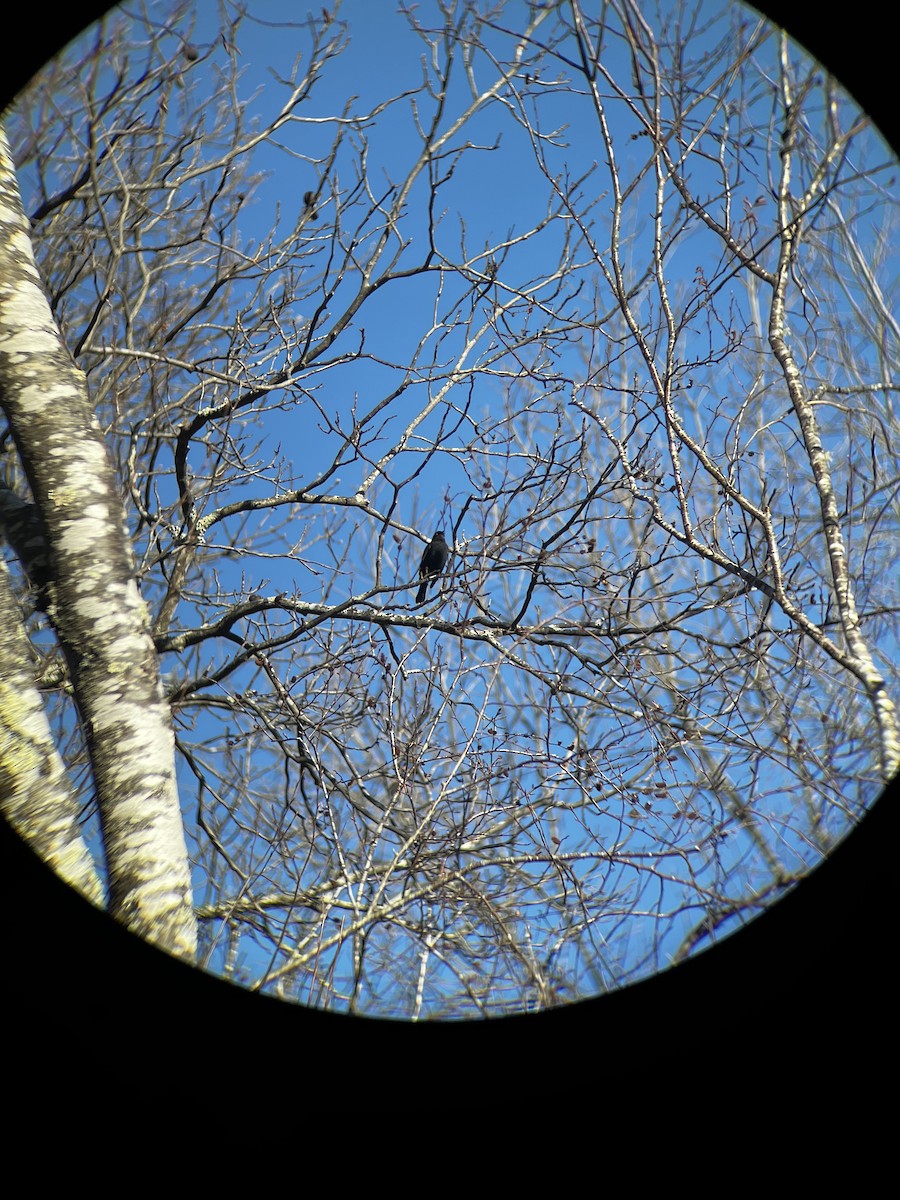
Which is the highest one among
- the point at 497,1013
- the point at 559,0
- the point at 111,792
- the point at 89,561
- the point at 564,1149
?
the point at 559,0

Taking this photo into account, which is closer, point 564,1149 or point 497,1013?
point 564,1149

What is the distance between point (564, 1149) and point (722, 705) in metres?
1.54

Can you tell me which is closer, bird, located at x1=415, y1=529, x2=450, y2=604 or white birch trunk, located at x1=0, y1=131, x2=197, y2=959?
white birch trunk, located at x1=0, y1=131, x2=197, y2=959

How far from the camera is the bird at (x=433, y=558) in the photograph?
363 centimetres

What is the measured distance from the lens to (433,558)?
381 cm

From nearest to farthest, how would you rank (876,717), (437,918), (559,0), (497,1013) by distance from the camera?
(497,1013) < (876,717) < (559,0) < (437,918)

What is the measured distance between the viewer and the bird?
11.9 ft

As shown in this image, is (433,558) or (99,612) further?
(433,558)

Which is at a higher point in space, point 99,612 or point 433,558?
point 433,558

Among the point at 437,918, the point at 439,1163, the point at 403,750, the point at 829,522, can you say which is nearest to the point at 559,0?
the point at 829,522

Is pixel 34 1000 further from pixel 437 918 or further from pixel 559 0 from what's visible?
pixel 559 0

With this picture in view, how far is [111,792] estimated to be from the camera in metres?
2.17

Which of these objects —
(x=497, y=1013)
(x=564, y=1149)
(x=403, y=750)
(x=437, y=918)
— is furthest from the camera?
(x=403, y=750)

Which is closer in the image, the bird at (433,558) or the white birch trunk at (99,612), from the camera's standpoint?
the white birch trunk at (99,612)
